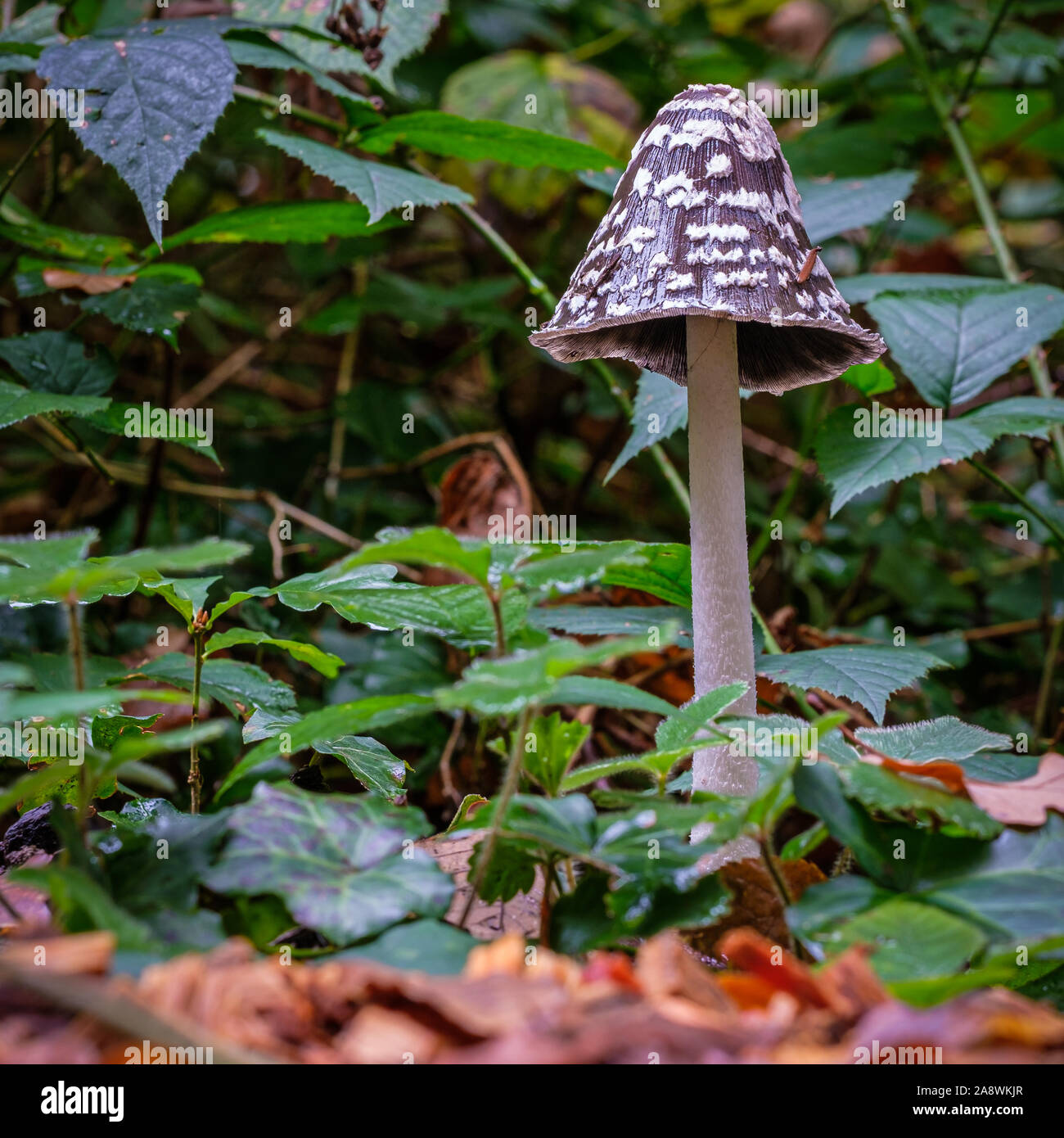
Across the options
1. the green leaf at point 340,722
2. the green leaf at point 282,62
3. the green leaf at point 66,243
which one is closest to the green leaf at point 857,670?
the green leaf at point 340,722

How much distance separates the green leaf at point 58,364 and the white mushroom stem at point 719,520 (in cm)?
160

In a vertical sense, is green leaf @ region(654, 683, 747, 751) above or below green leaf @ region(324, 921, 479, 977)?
above

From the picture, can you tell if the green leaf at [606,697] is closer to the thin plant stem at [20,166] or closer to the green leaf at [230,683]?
the green leaf at [230,683]

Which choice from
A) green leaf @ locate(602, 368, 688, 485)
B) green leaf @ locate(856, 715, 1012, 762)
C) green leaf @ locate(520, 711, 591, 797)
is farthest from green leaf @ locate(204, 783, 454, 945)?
green leaf @ locate(602, 368, 688, 485)

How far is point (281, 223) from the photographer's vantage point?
2.59m

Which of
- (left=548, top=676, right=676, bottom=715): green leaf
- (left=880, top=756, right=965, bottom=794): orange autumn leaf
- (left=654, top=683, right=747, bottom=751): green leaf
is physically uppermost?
(left=548, top=676, right=676, bottom=715): green leaf

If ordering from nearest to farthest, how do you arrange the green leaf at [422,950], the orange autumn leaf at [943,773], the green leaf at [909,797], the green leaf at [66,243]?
the green leaf at [422,950], the green leaf at [909,797], the orange autumn leaf at [943,773], the green leaf at [66,243]

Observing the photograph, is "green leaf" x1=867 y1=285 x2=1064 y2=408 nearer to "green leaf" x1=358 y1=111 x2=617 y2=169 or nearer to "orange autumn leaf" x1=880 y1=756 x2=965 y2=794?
"green leaf" x1=358 y1=111 x2=617 y2=169

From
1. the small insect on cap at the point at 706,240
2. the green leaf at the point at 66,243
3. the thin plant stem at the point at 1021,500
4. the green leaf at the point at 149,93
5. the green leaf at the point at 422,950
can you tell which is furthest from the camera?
the green leaf at the point at 66,243

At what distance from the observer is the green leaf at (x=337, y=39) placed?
102 inches

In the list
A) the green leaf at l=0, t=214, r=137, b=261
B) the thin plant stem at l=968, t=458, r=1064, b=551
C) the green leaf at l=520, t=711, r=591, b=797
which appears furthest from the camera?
the green leaf at l=0, t=214, r=137, b=261

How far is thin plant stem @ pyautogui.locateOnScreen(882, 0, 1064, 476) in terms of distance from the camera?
9.68 feet

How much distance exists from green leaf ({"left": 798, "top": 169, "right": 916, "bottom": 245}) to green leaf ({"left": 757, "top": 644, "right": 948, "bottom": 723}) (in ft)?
4.06
